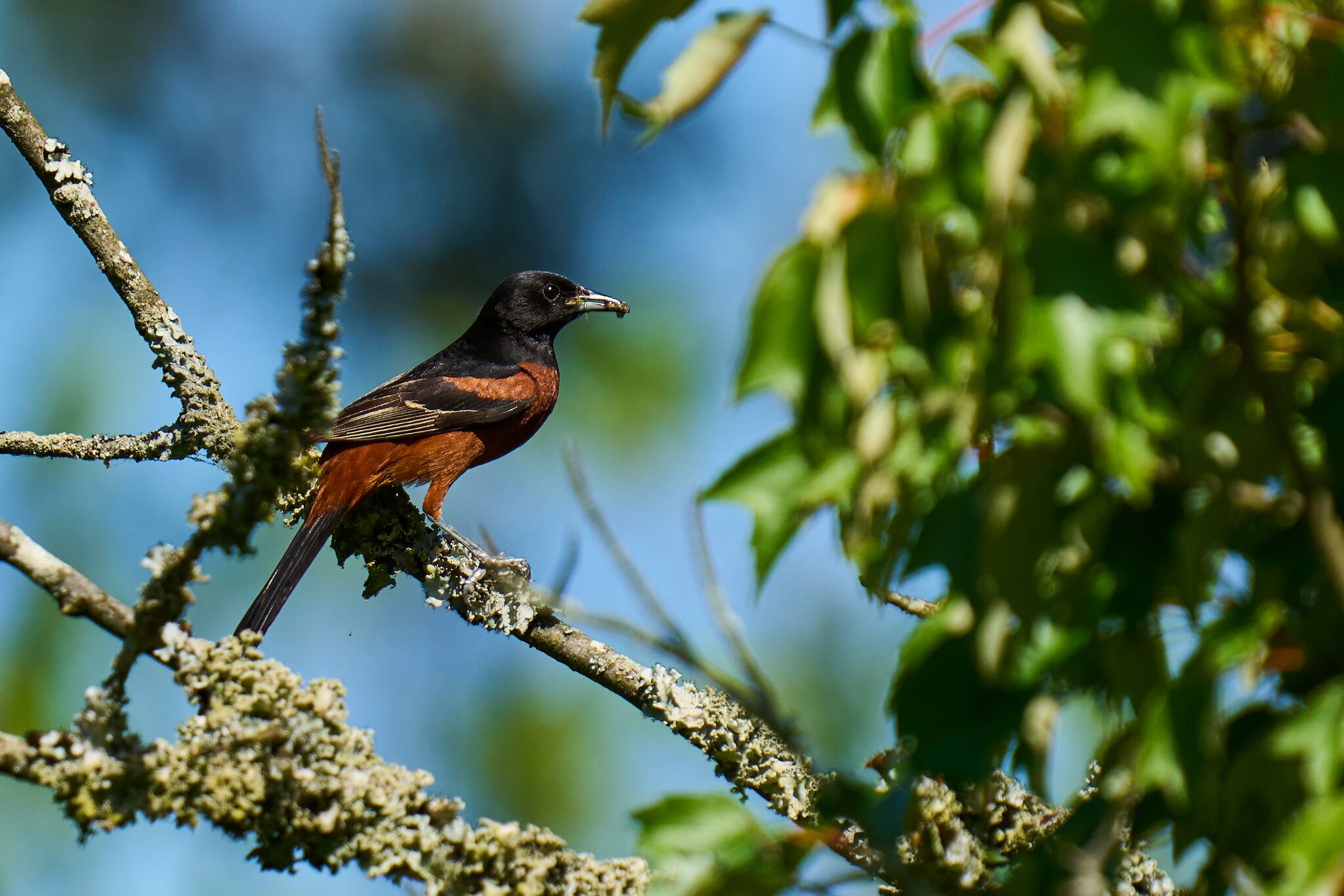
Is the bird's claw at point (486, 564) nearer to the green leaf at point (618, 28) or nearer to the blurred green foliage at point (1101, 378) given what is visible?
the green leaf at point (618, 28)

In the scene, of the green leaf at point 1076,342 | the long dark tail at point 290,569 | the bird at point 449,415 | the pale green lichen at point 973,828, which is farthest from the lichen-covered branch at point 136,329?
the green leaf at point 1076,342

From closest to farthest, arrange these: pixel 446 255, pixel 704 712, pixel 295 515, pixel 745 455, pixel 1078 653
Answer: pixel 745 455 < pixel 1078 653 < pixel 704 712 < pixel 295 515 < pixel 446 255

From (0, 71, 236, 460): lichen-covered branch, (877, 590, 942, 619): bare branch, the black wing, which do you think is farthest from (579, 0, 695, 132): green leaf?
the black wing

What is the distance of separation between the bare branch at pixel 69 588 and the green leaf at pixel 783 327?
56.5 inches

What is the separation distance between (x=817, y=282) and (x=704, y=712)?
7.18ft

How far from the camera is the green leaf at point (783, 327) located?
1092 mm

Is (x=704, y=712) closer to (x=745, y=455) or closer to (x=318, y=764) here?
(x=318, y=764)

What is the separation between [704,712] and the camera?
10.2 feet

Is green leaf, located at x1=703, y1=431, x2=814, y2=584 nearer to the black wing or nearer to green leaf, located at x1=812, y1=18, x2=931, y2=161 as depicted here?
green leaf, located at x1=812, y1=18, x2=931, y2=161

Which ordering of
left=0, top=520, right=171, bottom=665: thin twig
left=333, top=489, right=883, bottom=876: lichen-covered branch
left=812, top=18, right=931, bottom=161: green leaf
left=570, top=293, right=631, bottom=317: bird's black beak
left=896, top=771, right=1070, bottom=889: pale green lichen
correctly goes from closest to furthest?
left=812, top=18, right=931, bottom=161: green leaf < left=896, top=771, right=1070, bottom=889: pale green lichen < left=0, top=520, right=171, bottom=665: thin twig < left=333, top=489, right=883, bottom=876: lichen-covered branch < left=570, top=293, right=631, bottom=317: bird's black beak

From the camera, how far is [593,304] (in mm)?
6984

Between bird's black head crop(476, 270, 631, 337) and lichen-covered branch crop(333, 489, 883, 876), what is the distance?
8.01 feet

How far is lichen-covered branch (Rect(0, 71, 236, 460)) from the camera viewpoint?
152 inches

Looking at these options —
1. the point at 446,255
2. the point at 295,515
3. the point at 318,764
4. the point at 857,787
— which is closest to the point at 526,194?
the point at 446,255
